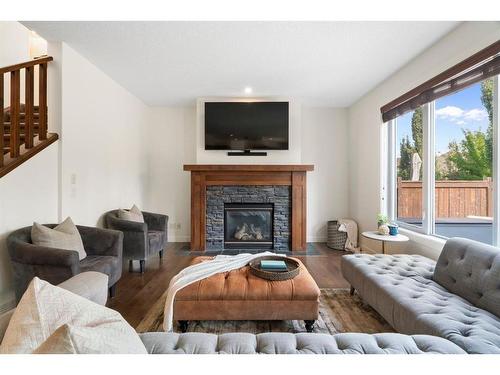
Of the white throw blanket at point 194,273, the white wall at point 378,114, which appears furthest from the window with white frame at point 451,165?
the white throw blanket at point 194,273

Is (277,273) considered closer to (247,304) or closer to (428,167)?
(247,304)

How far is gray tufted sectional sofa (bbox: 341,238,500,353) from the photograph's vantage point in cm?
129

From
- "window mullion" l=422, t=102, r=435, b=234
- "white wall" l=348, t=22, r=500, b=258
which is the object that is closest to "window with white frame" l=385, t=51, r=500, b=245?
"window mullion" l=422, t=102, r=435, b=234

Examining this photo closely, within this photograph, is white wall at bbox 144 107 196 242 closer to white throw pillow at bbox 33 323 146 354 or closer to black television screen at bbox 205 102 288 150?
black television screen at bbox 205 102 288 150

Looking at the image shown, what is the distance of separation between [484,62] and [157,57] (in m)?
3.16

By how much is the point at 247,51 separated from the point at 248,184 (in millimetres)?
2116

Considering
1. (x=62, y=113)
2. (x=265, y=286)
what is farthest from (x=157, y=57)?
(x=265, y=286)

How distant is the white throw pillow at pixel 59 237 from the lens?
2.18 metres

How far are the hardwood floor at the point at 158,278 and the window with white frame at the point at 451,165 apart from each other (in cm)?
118

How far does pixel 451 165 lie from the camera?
2697mm

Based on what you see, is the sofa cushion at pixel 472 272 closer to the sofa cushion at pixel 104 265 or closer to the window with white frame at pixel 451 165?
the window with white frame at pixel 451 165

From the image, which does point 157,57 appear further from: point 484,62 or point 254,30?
point 484,62

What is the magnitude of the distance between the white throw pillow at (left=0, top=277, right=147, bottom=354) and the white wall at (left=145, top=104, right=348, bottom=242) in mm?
4143

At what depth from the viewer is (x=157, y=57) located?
2.96 m
